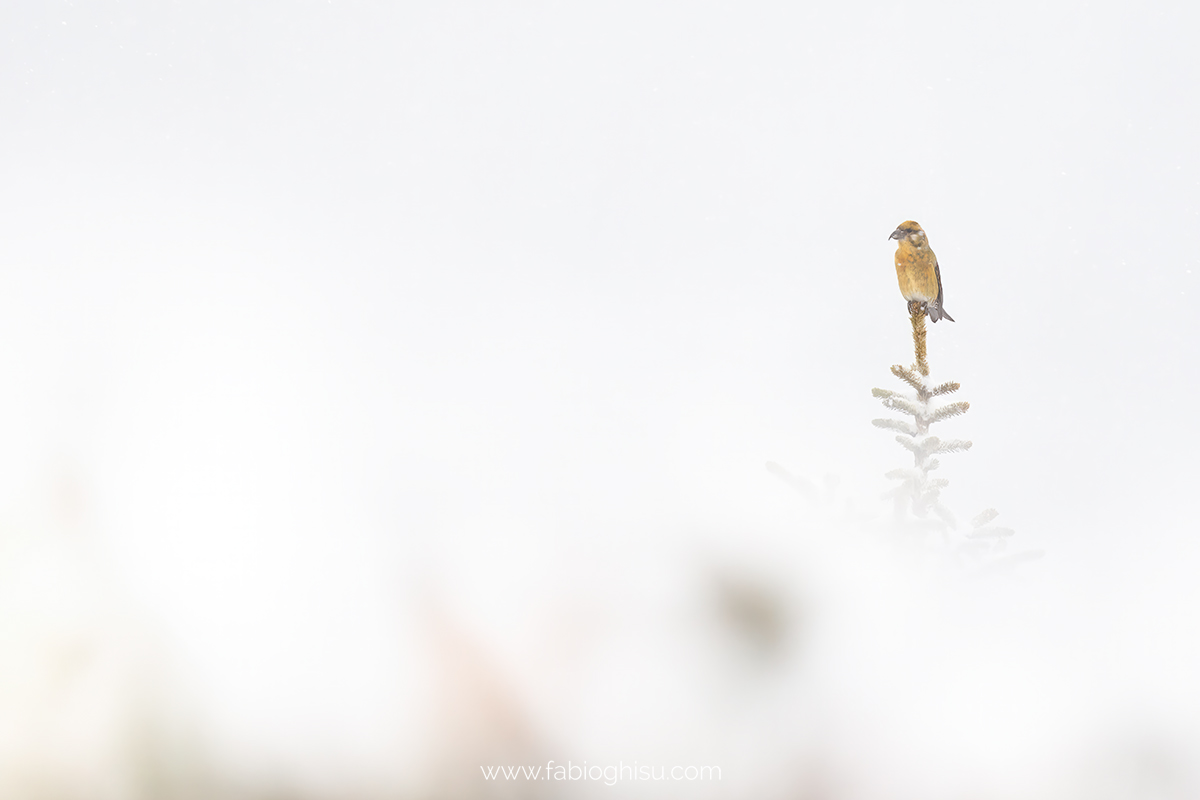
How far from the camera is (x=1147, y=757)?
2.04 ft

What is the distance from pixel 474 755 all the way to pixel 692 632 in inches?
8.9

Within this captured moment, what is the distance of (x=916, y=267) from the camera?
1.01m

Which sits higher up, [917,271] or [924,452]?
[917,271]

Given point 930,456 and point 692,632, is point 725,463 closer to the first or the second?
point 930,456

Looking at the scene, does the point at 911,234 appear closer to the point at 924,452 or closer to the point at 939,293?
the point at 939,293

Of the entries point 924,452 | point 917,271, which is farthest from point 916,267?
point 924,452

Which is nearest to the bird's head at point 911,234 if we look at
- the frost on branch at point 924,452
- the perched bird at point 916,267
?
the perched bird at point 916,267

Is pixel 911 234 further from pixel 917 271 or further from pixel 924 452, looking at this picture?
pixel 924 452

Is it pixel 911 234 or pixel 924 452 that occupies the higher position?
pixel 911 234

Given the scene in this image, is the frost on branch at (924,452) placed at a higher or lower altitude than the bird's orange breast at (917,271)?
lower

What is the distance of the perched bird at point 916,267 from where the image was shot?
1.00 meters

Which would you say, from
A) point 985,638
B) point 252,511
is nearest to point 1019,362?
point 985,638

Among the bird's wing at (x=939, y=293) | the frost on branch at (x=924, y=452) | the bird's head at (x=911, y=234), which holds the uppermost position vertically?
the bird's head at (x=911, y=234)

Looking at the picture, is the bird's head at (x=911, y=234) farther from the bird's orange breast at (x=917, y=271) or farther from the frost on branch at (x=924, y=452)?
the frost on branch at (x=924, y=452)
